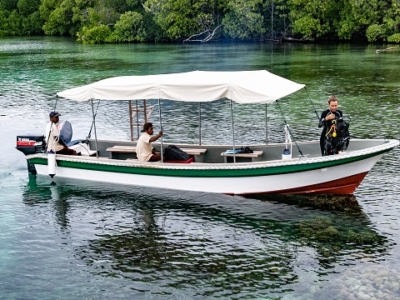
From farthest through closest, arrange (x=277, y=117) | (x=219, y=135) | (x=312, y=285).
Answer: (x=277, y=117) < (x=219, y=135) < (x=312, y=285)

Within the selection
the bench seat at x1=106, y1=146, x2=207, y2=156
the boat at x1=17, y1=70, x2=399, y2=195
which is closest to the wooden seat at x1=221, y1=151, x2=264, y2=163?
the boat at x1=17, y1=70, x2=399, y2=195

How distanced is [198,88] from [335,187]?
4.77 metres

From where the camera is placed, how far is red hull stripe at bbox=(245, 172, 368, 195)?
16781 millimetres

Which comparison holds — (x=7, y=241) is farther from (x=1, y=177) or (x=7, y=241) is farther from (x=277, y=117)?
(x=277, y=117)

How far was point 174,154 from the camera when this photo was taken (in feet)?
60.6

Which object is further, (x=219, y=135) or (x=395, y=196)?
(x=219, y=135)

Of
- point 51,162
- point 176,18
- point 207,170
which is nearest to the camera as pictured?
point 207,170

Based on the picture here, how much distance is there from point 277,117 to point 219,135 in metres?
5.06

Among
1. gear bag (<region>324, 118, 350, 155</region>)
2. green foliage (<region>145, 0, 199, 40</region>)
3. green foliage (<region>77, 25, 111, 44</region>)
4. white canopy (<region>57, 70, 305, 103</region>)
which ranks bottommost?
gear bag (<region>324, 118, 350, 155</region>)

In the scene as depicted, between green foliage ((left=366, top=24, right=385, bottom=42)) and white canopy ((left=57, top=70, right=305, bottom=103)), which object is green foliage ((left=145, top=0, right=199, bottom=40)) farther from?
white canopy ((left=57, top=70, right=305, bottom=103))

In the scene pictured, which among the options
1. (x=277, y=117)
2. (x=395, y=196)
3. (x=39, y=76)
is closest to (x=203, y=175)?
(x=395, y=196)

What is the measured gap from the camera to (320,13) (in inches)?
3115

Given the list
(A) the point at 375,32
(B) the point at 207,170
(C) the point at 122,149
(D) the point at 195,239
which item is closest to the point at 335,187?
(B) the point at 207,170

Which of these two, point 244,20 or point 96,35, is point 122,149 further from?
point 96,35
